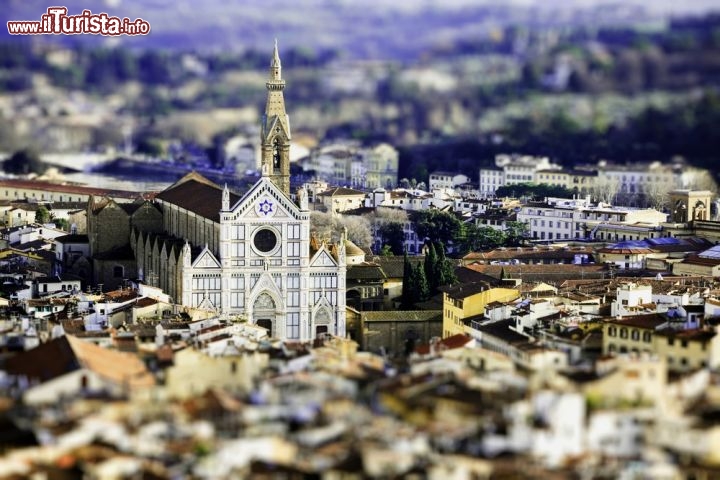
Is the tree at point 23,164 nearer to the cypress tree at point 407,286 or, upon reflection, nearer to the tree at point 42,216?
the tree at point 42,216

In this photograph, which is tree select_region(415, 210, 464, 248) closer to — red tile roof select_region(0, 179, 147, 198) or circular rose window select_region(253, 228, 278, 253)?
red tile roof select_region(0, 179, 147, 198)

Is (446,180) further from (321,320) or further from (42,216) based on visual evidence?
(321,320)

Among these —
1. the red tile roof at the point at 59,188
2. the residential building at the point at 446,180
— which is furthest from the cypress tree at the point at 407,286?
the residential building at the point at 446,180

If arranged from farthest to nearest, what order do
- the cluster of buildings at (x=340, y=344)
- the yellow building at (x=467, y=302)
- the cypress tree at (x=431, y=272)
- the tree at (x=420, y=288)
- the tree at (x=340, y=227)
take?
1. the tree at (x=340, y=227)
2. the cypress tree at (x=431, y=272)
3. the tree at (x=420, y=288)
4. the yellow building at (x=467, y=302)
5. the cluster of buildings at (x=340, y=344)

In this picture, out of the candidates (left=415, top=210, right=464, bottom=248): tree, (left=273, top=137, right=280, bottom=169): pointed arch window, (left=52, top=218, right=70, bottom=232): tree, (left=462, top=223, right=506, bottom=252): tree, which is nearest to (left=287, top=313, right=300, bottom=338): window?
(left=273, top=137, right=280, bottom=169): pointed arch window

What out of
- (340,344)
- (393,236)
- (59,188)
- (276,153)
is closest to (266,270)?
(276,153)

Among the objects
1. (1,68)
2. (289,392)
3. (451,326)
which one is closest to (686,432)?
(289,392)
